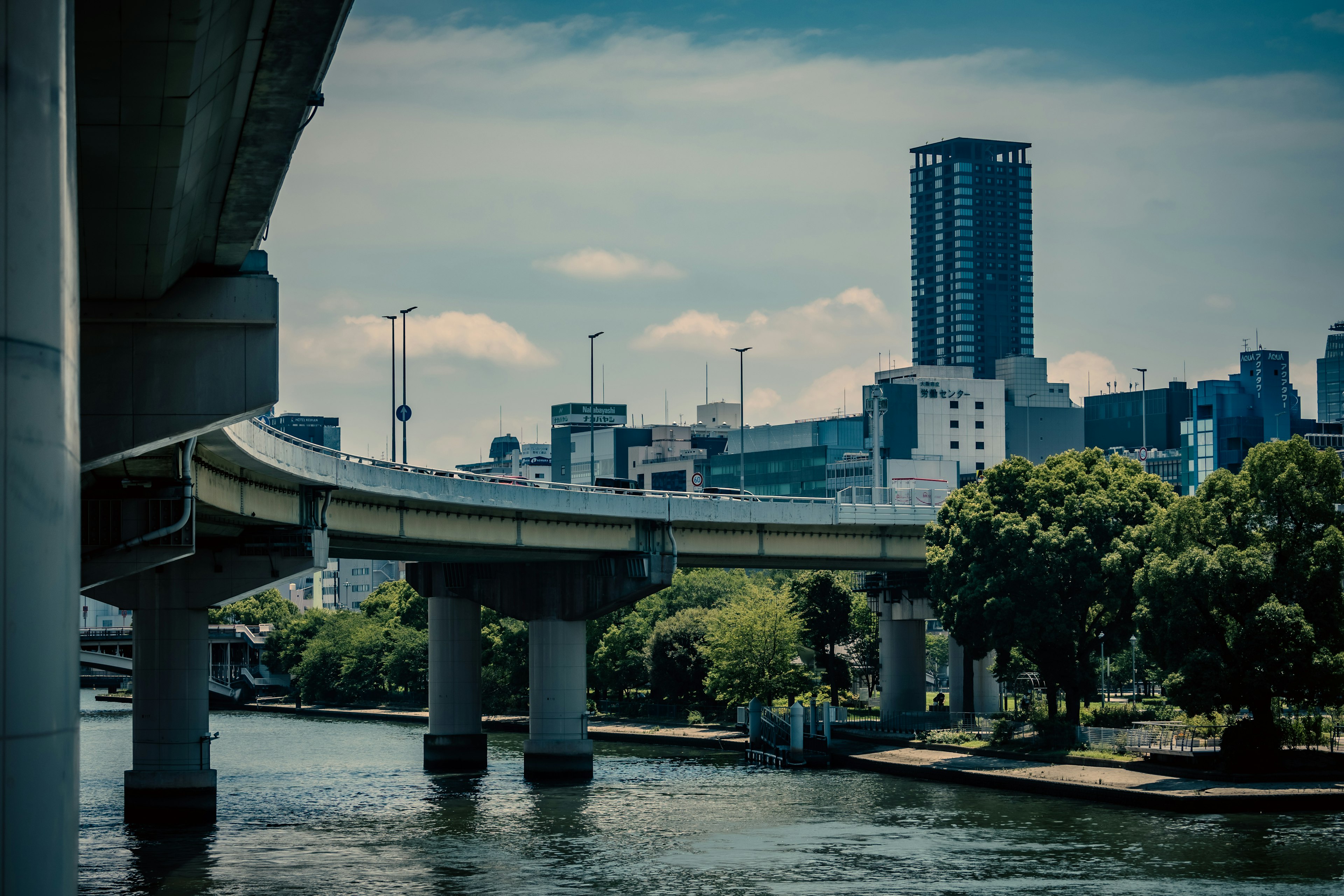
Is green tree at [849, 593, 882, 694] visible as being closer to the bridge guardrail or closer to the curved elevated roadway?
the bridge guardrail

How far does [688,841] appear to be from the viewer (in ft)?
171

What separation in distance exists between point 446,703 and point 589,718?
34.8 m

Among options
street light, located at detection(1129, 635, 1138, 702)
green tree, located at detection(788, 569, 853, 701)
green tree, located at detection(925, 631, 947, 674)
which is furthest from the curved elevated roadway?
green tree, located at detection(925, 631, 947, 674)

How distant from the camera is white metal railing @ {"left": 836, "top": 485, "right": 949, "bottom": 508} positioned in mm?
87062

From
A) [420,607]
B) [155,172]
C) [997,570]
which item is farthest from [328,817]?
[420,607]

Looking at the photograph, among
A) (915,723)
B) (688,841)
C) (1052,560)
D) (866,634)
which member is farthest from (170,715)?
(866,634)

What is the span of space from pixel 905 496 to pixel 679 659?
24.1 m

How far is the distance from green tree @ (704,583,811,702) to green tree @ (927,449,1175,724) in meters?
22.6

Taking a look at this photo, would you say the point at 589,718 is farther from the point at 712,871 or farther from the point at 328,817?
the point at 712,871

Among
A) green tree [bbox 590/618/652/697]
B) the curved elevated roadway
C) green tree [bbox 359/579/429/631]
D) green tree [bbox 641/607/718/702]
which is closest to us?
the curved elevated roadway

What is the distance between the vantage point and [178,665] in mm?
61844

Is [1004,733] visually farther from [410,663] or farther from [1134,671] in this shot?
[410,663]

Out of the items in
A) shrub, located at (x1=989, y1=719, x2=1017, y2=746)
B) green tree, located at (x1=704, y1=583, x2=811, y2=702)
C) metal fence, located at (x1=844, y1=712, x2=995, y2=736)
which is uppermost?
green tree, located at (x1=704, y1=583, x2=811, y2=702)

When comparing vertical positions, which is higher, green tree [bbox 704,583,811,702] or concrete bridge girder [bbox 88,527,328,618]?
concrete bridge girder [bbox 88,527,328,618]
